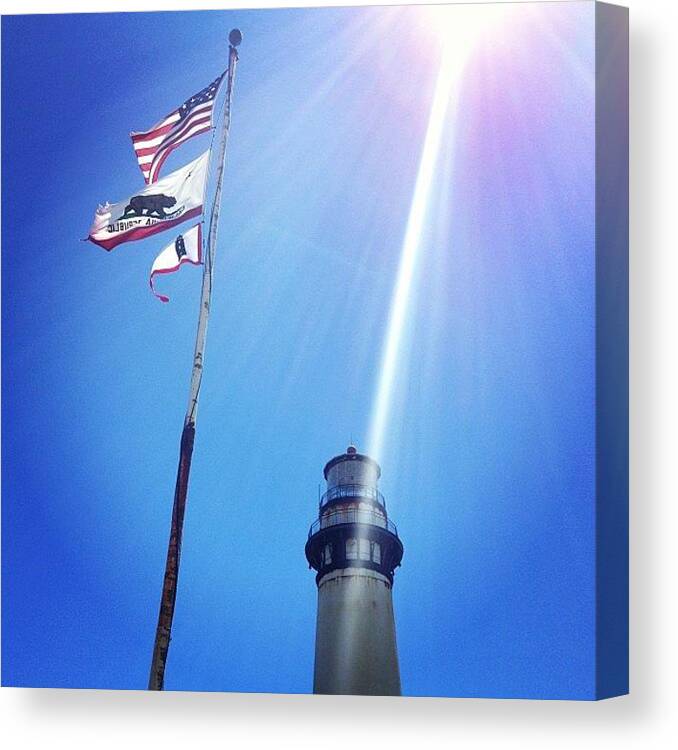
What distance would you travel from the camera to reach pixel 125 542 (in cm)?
1516

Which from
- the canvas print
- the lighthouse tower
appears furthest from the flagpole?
the lighthouse tower

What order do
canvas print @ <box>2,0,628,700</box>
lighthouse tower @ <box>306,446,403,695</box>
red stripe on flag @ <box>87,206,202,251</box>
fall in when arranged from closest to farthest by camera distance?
canvas print @ <box>2,0,628,700</box> → lighthouse tower @ <box>306,446,403,695</box> → red stripe on flag @ <box>87,206,202,251</box>

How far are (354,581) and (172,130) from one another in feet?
12.4

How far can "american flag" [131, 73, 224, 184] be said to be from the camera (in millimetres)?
15375

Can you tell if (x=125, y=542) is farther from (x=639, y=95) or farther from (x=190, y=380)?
(x=639, y=95)

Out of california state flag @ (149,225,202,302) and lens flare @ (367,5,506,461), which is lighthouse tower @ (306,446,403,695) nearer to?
lens flare @ (367,5,506,461)

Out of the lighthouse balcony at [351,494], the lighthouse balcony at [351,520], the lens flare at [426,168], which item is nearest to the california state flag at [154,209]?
the lens flare at [426,168]

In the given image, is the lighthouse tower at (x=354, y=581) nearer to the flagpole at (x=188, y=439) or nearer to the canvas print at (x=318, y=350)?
the canvas print at (x=318, y=350)

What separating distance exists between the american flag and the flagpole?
15cm

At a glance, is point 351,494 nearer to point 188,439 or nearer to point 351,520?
point 351,520

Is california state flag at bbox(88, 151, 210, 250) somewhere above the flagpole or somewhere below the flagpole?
above

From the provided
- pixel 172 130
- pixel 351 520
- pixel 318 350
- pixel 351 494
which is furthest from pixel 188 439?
pixel 172 130

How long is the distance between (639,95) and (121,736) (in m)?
6.22

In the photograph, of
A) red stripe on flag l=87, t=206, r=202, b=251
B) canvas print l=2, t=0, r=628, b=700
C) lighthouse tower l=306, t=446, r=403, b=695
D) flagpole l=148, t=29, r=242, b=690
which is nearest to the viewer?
canvas print l=2, t=0, r=628, b=700
